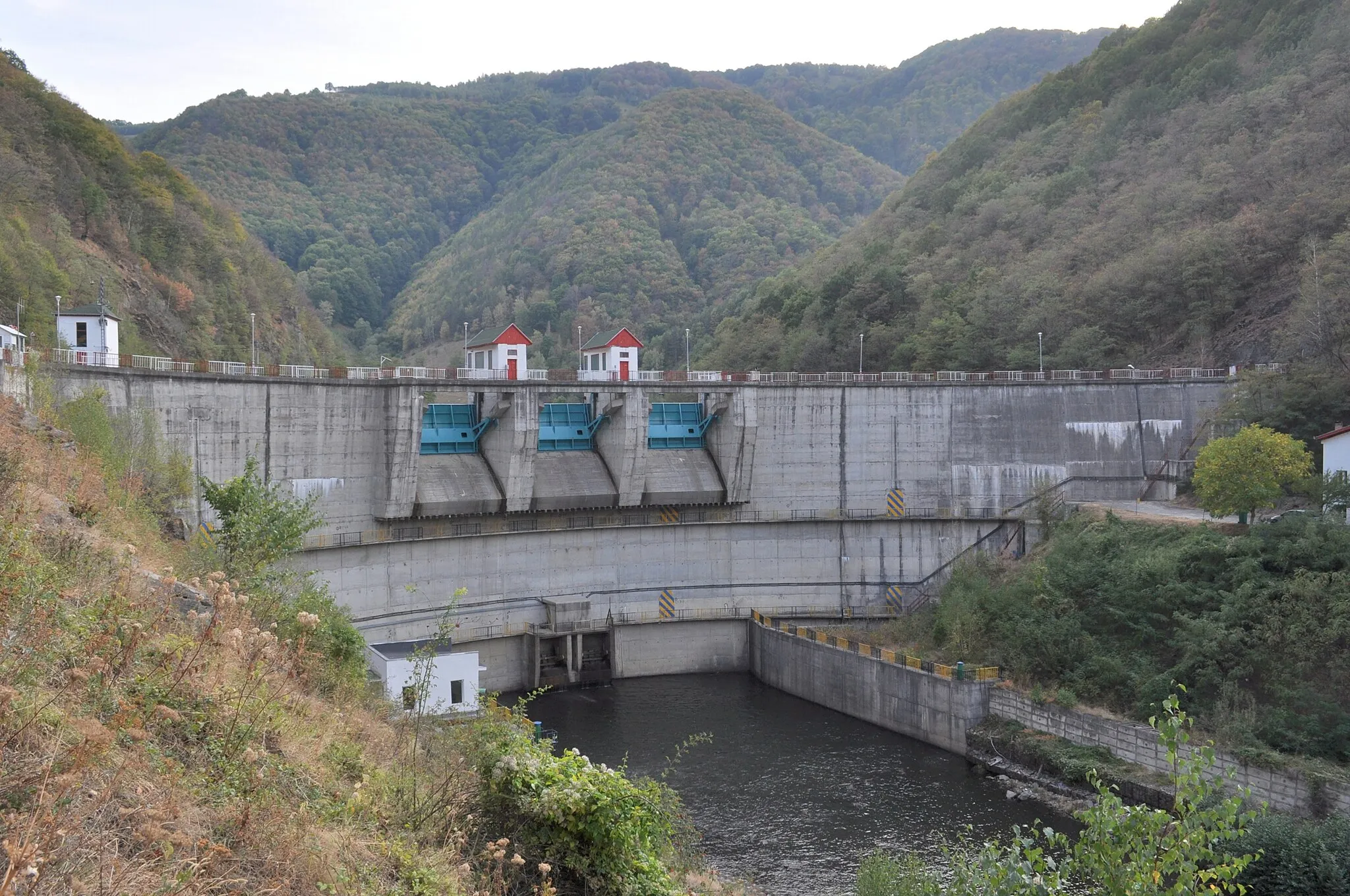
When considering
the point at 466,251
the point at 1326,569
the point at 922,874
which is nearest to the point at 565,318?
the point at 466,251

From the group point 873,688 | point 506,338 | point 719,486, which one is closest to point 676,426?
point 719,486

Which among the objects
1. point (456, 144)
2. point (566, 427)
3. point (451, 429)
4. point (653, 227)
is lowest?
point (451, 429)

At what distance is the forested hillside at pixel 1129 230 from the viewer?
51438 mm

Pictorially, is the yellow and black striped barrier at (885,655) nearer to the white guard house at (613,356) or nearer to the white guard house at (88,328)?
the white guard house at (613,356)

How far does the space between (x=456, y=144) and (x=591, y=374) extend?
104 m

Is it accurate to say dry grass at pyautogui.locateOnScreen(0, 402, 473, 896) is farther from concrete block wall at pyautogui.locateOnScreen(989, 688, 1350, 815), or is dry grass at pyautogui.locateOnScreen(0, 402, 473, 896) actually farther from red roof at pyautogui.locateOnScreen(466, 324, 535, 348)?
red roof at pyautogui.locateOnScreen(466, 324, 535, 348)

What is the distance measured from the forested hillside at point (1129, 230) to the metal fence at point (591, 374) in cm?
446

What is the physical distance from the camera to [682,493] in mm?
42969

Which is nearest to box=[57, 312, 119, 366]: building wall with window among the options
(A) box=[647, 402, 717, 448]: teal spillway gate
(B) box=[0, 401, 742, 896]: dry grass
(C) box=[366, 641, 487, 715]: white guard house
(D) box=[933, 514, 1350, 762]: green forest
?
(C) box=[366, 641, 487, 715]: white guard house

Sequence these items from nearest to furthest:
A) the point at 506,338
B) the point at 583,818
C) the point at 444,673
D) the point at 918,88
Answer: the point at 583,818
the point at 444,673
the point at 506,338
the point at 918,88

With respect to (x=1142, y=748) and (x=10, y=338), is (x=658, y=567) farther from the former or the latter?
(x=10, y=338)

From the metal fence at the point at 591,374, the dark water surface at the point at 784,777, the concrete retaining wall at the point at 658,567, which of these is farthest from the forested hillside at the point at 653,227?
the dark water surface at the point at 784,777

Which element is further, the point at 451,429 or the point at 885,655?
the point at 451,429

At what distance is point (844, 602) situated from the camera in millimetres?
44312
